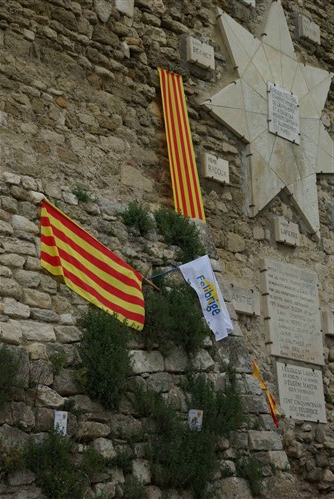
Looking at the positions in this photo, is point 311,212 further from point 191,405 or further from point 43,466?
point 43,466

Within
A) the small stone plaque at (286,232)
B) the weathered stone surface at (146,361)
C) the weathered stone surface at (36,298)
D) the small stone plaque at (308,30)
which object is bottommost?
the weathered stone surface at (146,361)

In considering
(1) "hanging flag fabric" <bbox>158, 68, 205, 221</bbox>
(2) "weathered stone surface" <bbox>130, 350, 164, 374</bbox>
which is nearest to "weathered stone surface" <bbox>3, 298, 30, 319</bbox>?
(2) "weathered stone surface" <bbox>130, 350, 164, 374</bbox>

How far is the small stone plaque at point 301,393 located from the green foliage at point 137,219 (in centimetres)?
232

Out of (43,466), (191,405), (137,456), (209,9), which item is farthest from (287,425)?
(209,9)

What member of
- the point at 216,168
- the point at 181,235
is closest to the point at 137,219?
the point at 181,235

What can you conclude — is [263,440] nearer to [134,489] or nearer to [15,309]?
[134,489]

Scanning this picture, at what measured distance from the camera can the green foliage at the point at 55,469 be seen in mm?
4895

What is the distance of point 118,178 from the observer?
7.73 metres

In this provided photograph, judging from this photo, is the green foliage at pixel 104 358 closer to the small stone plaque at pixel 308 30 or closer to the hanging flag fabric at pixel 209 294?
the hanging flag fabric at pixel 209 294

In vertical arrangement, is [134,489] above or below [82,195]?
below

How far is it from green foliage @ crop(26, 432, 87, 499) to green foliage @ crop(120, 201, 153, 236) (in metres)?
2.12

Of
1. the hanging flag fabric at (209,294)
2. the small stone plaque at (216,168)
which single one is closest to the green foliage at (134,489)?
the hanging flag fabric at (209,294)

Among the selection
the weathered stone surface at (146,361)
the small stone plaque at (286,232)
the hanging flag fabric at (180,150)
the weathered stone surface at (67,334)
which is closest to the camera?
the weathered stone surface at (67,334)

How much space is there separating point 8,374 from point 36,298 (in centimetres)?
79
